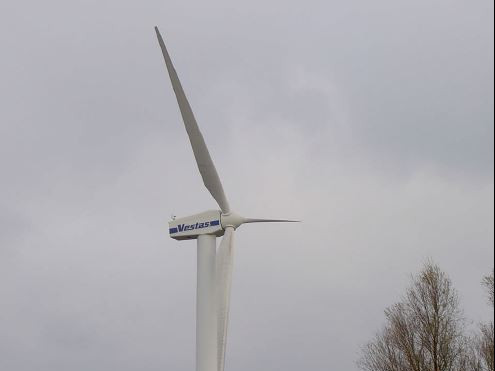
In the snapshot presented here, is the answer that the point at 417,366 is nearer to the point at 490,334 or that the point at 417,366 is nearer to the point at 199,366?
the point at 490,334

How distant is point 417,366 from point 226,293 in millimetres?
14898

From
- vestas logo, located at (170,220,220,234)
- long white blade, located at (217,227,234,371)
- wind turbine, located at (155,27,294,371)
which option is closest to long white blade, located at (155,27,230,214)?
wind turbine, located at (155,27,294,371)

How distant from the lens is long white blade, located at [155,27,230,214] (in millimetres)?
28266

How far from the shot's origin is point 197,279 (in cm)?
2947

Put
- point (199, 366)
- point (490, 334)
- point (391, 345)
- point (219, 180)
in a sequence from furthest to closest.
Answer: point (391, 345)
point (490, 334)
point (219, 180)
point (199, 366)

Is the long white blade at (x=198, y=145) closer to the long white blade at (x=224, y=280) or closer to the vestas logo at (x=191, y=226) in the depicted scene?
the vestas logo at (x=191, y=226)

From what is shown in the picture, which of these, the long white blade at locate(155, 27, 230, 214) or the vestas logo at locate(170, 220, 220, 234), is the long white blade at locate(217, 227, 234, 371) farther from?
the long white blade at locate(155, 27, 230, 214)

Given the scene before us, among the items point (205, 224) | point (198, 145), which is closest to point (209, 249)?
point (205, 224)

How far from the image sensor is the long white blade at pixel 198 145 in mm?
28266

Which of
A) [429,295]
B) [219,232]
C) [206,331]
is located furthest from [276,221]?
[429,295]

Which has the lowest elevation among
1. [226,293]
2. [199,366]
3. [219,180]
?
[199,366]

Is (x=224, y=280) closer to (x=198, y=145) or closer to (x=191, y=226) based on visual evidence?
(x=191, y=226)

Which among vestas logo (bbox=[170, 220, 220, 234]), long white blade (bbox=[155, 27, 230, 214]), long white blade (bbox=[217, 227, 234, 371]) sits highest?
long white blade (bbox=[155, 27, 230, 214])

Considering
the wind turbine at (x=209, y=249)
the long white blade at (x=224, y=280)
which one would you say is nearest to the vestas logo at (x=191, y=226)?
the wind turbine at (x=209, y=249)
